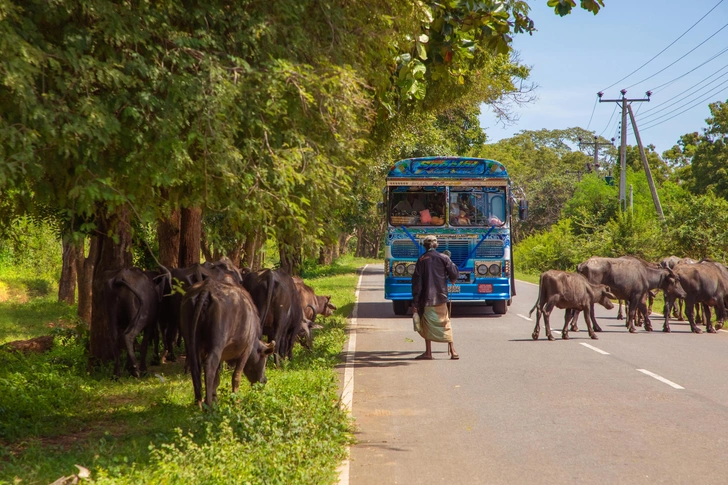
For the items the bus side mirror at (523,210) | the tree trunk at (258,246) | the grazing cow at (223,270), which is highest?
the bus side mirror at (523,210)

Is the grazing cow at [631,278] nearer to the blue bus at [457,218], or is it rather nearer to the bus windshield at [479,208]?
the blue bus at [457,218]

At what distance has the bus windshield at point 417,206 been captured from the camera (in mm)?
20469

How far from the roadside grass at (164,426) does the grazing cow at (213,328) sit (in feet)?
1.21

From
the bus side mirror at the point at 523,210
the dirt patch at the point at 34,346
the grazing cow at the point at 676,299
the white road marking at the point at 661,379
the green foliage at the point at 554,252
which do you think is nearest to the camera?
the white road marking at the point at 661,379

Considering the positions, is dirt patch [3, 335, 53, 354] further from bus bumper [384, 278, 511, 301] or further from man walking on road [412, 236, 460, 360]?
bus bumper [384, 278, 511, 301]

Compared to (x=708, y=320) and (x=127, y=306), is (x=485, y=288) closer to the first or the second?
(x=708, y=320)

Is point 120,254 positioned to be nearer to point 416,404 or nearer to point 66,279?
point 416,404

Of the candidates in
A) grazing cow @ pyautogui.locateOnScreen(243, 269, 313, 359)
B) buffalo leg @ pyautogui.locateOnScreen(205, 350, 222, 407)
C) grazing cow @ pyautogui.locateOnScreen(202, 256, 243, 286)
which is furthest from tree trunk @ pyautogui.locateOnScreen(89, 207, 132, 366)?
buffalo leg @ pyautogui.locateOnScreen(205, 350, 222, 407)

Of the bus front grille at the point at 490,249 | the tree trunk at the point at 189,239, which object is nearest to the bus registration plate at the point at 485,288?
the bus front grille at the point at 490,249

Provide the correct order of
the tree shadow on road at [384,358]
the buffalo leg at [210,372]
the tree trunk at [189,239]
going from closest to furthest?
the buffalo leg at [210,372] → the tree shadow on road at [384,358] → the tree trunk at [189,239]

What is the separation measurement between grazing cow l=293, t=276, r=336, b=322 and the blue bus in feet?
10.8

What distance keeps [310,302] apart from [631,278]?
6842 mm

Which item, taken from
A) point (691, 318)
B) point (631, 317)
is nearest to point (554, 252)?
point (691, 318)

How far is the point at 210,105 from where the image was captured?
689cm
